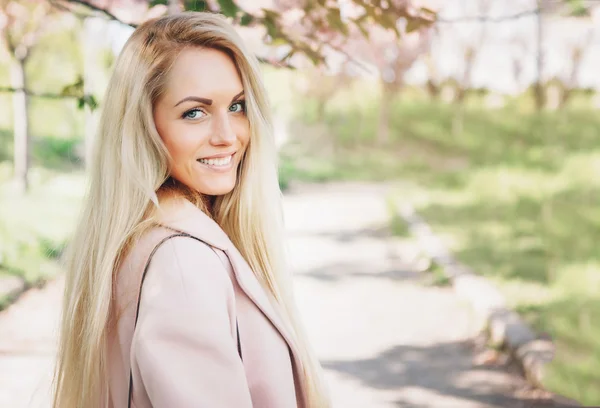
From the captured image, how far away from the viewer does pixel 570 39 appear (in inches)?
814

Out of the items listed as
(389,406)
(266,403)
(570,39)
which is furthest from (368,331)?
(570,39)

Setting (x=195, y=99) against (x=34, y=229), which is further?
(x=34, y=229)

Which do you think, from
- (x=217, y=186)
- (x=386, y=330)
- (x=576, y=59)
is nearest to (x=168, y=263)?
(x=217, y=186)

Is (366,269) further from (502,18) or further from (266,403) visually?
(266,403)

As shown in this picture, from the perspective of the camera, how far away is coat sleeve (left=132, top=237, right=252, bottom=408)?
3.86 feet

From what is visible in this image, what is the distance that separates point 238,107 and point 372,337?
4.48 meters

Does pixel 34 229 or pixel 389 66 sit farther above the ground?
pixel 389 66

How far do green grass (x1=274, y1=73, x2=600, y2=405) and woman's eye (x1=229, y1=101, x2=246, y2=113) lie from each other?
10.7 ft

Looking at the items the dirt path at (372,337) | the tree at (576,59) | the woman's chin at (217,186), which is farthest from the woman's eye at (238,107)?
the tree at (576,59)

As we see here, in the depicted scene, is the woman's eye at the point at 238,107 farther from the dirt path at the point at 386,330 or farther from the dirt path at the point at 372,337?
the dirt path at the point at 386,330

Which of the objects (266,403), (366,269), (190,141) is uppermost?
(190,141)

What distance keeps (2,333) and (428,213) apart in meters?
7.60

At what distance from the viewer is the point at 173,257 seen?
126 centimetres

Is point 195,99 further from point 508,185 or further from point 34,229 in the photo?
point 508,185
